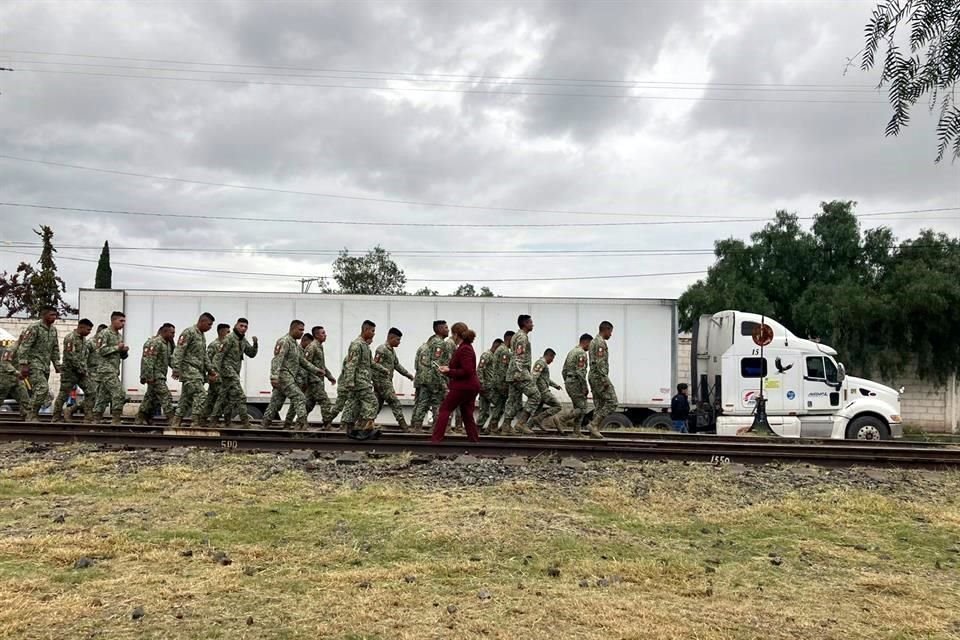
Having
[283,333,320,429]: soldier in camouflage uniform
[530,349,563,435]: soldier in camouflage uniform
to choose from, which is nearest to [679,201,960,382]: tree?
[530,349,563,435]: soldier in camouflage uniform

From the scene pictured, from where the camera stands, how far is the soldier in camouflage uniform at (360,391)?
35.6ft

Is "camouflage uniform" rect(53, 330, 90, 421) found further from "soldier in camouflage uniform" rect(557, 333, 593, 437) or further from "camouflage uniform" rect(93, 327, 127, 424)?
"soldier in camouflage uniform" rect(557, 333, 593, 437)

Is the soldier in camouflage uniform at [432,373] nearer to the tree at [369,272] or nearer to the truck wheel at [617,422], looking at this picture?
the truck wheel at [617,422]

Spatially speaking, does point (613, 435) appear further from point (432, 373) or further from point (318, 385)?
point (318, 385)

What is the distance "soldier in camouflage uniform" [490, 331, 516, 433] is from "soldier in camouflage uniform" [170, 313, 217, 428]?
4643 mm

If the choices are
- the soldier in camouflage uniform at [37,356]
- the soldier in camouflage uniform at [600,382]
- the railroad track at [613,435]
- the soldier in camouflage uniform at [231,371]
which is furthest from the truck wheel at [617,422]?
the soldier in camouflage uniform at [37,356]

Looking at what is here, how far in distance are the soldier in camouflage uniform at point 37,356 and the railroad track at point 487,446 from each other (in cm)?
126

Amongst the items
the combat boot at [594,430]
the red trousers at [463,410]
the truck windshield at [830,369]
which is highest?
the truck windshield at [830,369]

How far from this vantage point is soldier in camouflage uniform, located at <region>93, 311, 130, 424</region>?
11.8 metres

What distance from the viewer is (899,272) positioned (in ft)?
83.7

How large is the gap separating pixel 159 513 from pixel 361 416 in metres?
4.71

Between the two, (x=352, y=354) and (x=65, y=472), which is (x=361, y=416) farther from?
(x=65, y=472)

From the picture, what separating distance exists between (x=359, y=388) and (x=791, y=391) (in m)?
10.0

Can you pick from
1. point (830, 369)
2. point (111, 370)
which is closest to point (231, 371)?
point (111, 370)
